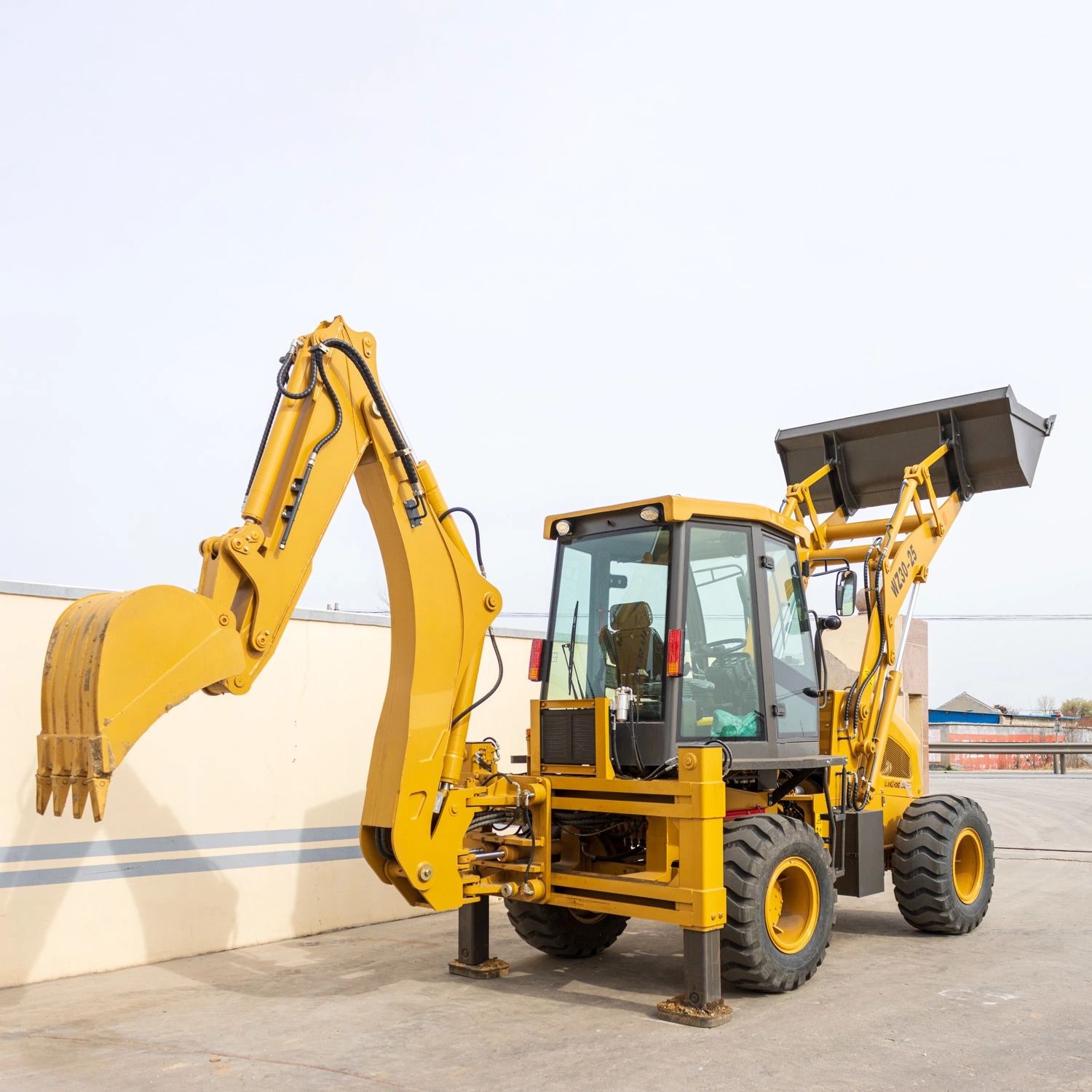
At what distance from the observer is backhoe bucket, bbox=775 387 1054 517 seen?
28.5 feet

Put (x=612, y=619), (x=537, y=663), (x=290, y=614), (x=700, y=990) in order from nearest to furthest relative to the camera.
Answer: (x=700, y=990) < (x=290, y=614) < (x=612, y=619) < (x=537, y=663)

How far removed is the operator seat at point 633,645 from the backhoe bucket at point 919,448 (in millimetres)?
3385

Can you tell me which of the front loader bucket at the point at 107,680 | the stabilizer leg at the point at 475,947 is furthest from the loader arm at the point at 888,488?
the front loader bucket at the point at 107,680

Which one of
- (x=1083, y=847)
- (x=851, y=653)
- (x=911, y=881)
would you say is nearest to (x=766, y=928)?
(x=911, y=881)

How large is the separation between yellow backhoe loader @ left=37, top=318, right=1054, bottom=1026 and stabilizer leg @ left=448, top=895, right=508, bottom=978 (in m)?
0.02

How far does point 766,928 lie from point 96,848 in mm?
4538

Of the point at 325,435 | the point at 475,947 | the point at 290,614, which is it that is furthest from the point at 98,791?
the point at 475,947

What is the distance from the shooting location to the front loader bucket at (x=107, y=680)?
481 centimetres

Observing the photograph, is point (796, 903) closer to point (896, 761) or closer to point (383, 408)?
point (896, 761)

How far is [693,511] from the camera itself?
6672mm

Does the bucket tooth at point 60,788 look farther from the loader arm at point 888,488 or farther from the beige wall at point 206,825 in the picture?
the loader arm at point 888,488

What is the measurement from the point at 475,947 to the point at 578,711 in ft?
5.58

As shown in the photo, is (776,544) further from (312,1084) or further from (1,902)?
(1,902)

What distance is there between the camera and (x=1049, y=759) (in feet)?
145
